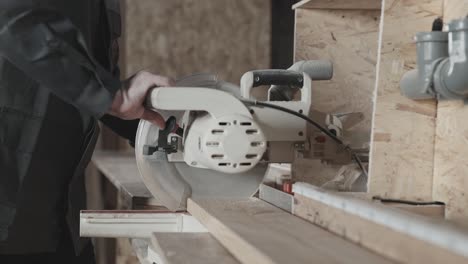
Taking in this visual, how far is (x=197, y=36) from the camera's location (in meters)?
4.52

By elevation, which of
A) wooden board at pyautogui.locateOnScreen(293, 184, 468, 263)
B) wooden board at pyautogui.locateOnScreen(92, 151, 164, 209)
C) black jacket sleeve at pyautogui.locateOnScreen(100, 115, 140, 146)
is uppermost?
black jacket sleeve at pyautogui.locateOnScreen(100, 115, 140, 146)

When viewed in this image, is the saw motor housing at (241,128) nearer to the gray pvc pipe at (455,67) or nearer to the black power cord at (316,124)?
the black power cord at (316,124)

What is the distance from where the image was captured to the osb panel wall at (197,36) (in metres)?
4.48

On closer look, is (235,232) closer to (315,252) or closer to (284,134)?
(315,252)

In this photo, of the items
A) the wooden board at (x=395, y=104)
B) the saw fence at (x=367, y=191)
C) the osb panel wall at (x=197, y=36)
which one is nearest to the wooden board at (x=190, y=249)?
the saw fence at (x=367, y=191)

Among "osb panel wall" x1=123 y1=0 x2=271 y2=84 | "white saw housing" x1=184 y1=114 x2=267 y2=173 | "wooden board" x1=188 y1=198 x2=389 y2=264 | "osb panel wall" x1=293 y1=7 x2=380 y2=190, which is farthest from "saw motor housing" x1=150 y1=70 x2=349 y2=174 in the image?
"osb panel wall" x1=123 y1=0 x2=271 y2=84

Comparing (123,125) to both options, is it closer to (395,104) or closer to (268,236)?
(395,104)

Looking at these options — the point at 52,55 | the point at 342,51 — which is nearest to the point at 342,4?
the point at 342,51

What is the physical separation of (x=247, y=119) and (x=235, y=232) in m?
0.31

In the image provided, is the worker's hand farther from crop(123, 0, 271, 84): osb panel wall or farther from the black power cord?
crop(123, 0, 271, 84): osb panel wall

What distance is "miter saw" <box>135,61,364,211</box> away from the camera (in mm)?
1515

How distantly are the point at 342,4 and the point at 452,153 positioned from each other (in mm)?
744

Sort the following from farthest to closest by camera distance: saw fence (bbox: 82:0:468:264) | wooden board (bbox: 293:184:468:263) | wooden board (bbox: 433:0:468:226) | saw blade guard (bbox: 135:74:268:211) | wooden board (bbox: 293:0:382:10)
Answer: wooden board (bbox: 293:0:382:10), saw blade guard (bbox: 135:74:268:211), wooden board (bbox: 433:0:468:226), saw fence (bbox: 82:0:468:264), wooden board (bbox: 293:184:468:263)

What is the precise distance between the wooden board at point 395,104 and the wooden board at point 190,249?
48 centimetres
